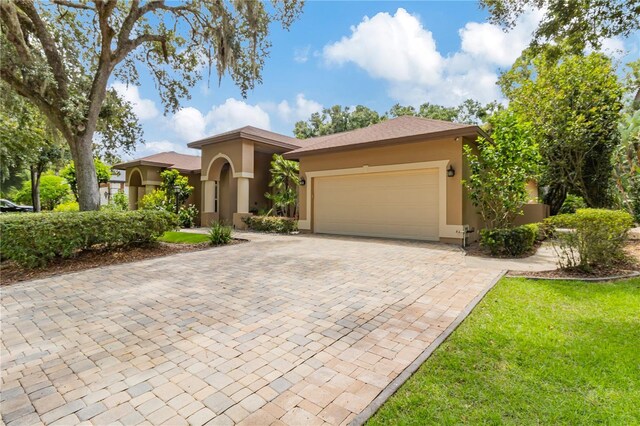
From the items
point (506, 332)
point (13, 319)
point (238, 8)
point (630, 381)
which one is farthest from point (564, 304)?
point (238, 8)

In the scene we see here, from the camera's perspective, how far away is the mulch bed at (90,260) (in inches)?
265

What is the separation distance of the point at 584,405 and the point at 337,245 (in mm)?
7822

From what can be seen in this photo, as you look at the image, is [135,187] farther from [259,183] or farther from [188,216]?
[259,183]

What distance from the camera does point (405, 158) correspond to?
1141cm

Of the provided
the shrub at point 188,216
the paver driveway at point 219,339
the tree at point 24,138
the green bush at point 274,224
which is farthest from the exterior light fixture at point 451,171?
the tree at point 24,138

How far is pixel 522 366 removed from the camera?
2971 mm

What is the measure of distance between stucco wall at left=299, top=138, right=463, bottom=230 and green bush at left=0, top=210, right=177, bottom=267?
280 inches

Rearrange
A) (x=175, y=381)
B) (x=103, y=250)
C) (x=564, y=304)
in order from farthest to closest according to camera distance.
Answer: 1. (x=103, y=250)
2. (x=564, y=304)
3. (x=175, y=381)

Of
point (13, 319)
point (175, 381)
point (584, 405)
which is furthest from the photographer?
point (13, 319)

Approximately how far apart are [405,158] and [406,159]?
6cm

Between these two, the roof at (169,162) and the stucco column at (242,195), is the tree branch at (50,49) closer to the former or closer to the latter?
the stucco column at (242,195)

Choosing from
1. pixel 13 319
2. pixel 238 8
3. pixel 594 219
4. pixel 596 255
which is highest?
pixel 238 8

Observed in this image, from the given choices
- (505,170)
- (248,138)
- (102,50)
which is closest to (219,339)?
(505,170)

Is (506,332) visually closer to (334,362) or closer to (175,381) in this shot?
(334,362)
